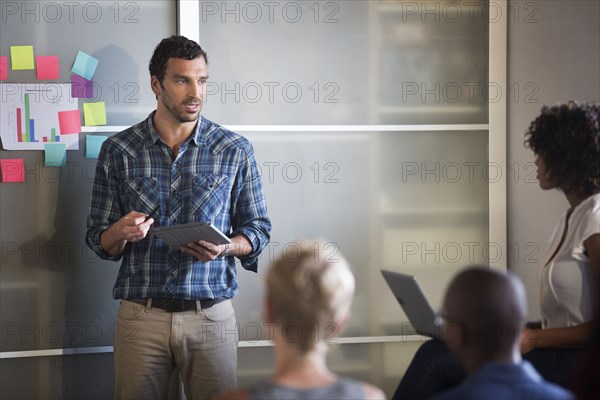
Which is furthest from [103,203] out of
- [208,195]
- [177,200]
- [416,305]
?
[416,305]

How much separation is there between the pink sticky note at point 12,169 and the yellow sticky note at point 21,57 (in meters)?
0.42

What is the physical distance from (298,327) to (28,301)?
2.24 m

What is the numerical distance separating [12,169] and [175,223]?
36.2 inches

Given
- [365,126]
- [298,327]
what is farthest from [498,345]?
[365,126]

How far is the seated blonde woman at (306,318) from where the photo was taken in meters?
1.90

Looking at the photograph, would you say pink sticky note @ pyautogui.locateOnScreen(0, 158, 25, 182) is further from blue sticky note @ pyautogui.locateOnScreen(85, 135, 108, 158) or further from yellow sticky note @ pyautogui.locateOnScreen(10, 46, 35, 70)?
yellow sticky note @ pyautogui.locateOnScreen(10, 46, 35, 70)

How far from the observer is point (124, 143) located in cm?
345

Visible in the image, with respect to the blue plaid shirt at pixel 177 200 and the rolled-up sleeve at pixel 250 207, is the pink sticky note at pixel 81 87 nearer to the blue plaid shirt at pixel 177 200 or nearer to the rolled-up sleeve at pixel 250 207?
the blue plaid shirt at pixel 177 200

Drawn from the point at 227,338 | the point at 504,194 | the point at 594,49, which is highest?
the point at 594,49

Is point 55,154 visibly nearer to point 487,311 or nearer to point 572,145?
point 572,145

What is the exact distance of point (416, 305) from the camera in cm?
300

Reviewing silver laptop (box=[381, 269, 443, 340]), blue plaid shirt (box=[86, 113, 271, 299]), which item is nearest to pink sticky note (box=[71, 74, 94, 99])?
blue plaid shirt (box=[86, 113, 271, 299])

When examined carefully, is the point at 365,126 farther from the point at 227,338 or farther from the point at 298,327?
the point at 298,327

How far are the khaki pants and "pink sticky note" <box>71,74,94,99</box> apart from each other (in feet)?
3.38
